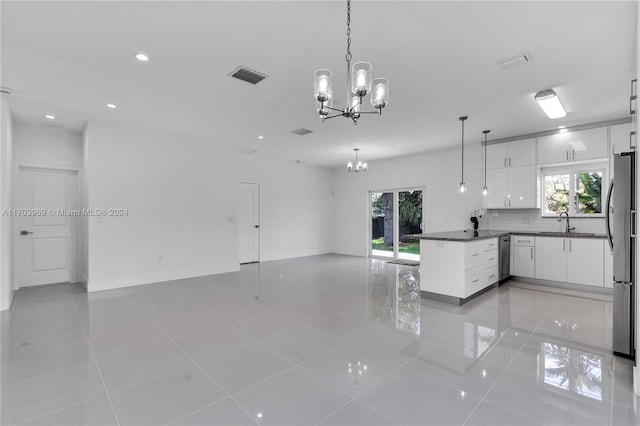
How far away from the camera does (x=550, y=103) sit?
3.84 metres

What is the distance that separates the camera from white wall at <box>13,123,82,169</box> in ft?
Answer: 16.1

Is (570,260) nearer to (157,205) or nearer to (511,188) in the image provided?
(511,188)

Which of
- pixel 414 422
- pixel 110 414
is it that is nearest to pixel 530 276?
pixel 414 422

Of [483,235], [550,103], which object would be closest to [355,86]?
[550,103]

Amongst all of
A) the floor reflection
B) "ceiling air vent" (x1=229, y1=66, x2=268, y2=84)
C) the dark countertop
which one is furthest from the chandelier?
the dark countertop

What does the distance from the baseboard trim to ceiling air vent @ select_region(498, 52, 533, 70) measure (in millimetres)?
5753

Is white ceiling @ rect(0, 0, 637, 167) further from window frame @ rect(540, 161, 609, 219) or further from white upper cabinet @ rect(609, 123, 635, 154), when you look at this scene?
window frame @ rect(540, 161, 609, 219)

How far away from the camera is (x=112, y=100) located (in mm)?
3916

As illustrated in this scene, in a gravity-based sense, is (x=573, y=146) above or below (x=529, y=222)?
above

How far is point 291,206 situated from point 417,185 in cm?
344

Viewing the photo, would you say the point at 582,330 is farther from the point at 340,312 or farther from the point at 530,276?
the point at 340,312

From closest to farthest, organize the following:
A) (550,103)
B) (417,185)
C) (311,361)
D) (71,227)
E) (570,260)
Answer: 1. (311,361)
2. (550,103)
3. (570,260)
4. (71,227)
5. (417,185)

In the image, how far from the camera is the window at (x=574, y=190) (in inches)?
201

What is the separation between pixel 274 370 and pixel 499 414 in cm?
155
